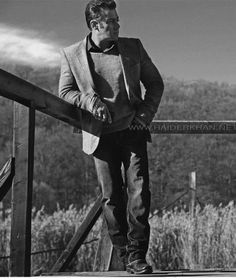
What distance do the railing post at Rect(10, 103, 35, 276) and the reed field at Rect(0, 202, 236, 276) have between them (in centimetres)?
450

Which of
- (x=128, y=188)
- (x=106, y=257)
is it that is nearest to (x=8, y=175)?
(x=128, y=188)

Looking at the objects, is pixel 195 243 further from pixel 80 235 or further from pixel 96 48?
pixel 96 48

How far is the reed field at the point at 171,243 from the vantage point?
7.14 meters

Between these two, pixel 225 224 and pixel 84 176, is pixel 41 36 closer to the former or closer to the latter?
pixel 84 176

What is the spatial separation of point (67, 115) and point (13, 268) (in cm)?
61

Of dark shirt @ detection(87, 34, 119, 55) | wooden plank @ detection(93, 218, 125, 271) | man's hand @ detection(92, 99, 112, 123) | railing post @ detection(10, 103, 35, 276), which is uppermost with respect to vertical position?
dark shirt @ detection(87, 34, 119, 55)

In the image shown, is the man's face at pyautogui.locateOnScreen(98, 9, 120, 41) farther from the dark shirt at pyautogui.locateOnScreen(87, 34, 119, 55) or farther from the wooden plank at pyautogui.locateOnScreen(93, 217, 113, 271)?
the wooden plank at pyautogui.locateOnScreen(93, 217, 113, 271)

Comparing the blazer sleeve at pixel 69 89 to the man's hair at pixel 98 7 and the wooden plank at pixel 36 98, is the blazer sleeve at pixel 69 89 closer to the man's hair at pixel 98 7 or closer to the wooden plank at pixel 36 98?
the wooden plank at pixel 36 98

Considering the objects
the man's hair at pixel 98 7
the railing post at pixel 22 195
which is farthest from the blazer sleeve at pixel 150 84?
the railing post at pixel 22 195

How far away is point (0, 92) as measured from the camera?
2148 millimetres

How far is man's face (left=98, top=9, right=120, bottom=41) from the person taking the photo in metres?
2.44

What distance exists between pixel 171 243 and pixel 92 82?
5.56 m

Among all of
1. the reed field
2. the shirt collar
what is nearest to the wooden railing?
the shirt collar

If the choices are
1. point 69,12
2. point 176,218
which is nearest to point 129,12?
point 69,12
